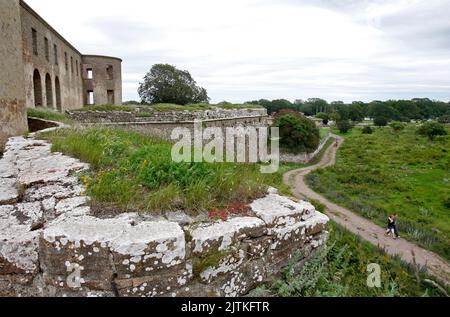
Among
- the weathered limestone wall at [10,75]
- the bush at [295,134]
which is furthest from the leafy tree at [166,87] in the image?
the weathered limestone wall at [10,75]

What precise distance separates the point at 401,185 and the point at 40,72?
26.2 m

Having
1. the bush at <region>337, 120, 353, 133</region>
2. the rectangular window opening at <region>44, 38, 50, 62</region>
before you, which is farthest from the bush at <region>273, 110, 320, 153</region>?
the bush at <region>337, 120, 353, 133</region>

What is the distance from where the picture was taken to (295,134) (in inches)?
1323

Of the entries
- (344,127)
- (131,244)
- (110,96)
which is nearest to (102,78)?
(110,96)

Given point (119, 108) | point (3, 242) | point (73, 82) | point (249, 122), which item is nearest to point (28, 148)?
point (3, 242)

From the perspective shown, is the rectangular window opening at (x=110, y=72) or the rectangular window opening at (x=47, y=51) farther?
the rectangular window opening at (x=110, y=72)

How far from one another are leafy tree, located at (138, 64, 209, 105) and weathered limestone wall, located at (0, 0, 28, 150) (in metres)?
25.7

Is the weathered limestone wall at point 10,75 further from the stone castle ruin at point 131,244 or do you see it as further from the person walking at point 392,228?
the person walking at point 392,228

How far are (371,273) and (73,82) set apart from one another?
29141 millimetres

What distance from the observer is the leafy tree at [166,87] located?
A: 34.7m

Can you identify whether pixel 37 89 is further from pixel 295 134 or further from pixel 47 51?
pixel 295 134

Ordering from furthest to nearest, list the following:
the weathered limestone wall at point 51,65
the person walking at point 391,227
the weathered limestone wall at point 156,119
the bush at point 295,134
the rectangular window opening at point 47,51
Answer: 1. the bush at point 295,134
2. the rectangular window opening at point 47,51
3. the weathered limestone wall at point 51,65
4. the weathered limestone wall at point 156,119
5. the person walking at point 391,227

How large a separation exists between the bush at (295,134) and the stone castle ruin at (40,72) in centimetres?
1812
